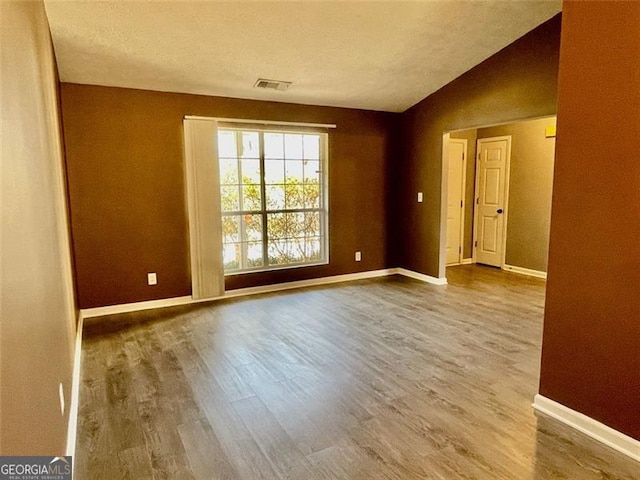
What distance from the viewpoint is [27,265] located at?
4.26 feet

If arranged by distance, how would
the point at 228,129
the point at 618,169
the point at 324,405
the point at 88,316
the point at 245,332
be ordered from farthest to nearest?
the point at 228,129 → the point at 88,316 → the point at 245,332 → the point at 324,405 → the point at 618,169

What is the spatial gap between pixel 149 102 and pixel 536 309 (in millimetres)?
4613

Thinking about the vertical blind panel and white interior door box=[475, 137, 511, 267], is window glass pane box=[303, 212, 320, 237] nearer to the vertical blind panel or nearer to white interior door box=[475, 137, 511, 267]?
the vertical blind panel

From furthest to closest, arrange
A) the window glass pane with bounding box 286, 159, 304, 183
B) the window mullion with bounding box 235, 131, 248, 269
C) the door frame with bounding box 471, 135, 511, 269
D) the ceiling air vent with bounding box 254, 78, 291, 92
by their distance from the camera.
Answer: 1. the door frame with bounding box 471, 135, 511, 269
2. the window glass pane with bounding box 286, 159, 304, 183
3. the window mullion with bounding box 235, 131, 248, 269
4. the ceiling air vent with bounding box 254, 78, 291, 92

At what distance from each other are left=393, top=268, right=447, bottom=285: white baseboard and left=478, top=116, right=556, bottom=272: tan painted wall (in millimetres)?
1532

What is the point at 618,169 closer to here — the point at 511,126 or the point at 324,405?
the point at 324,405

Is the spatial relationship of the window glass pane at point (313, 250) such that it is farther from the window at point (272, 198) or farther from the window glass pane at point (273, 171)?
the window glass pane at point (273, 171)

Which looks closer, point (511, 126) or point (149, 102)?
point (149, 102)

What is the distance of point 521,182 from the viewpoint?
6016mm

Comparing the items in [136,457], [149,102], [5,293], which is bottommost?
[136,457]

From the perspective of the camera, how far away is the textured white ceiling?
303cm

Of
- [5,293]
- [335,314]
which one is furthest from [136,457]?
[335,314]

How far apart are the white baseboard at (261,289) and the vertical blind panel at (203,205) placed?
25 cm

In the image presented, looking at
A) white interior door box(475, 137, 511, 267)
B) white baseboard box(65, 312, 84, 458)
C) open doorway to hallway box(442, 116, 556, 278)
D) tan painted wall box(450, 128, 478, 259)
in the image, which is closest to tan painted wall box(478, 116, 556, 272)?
open doorway to hallway box(442, 116, 556, 278)
